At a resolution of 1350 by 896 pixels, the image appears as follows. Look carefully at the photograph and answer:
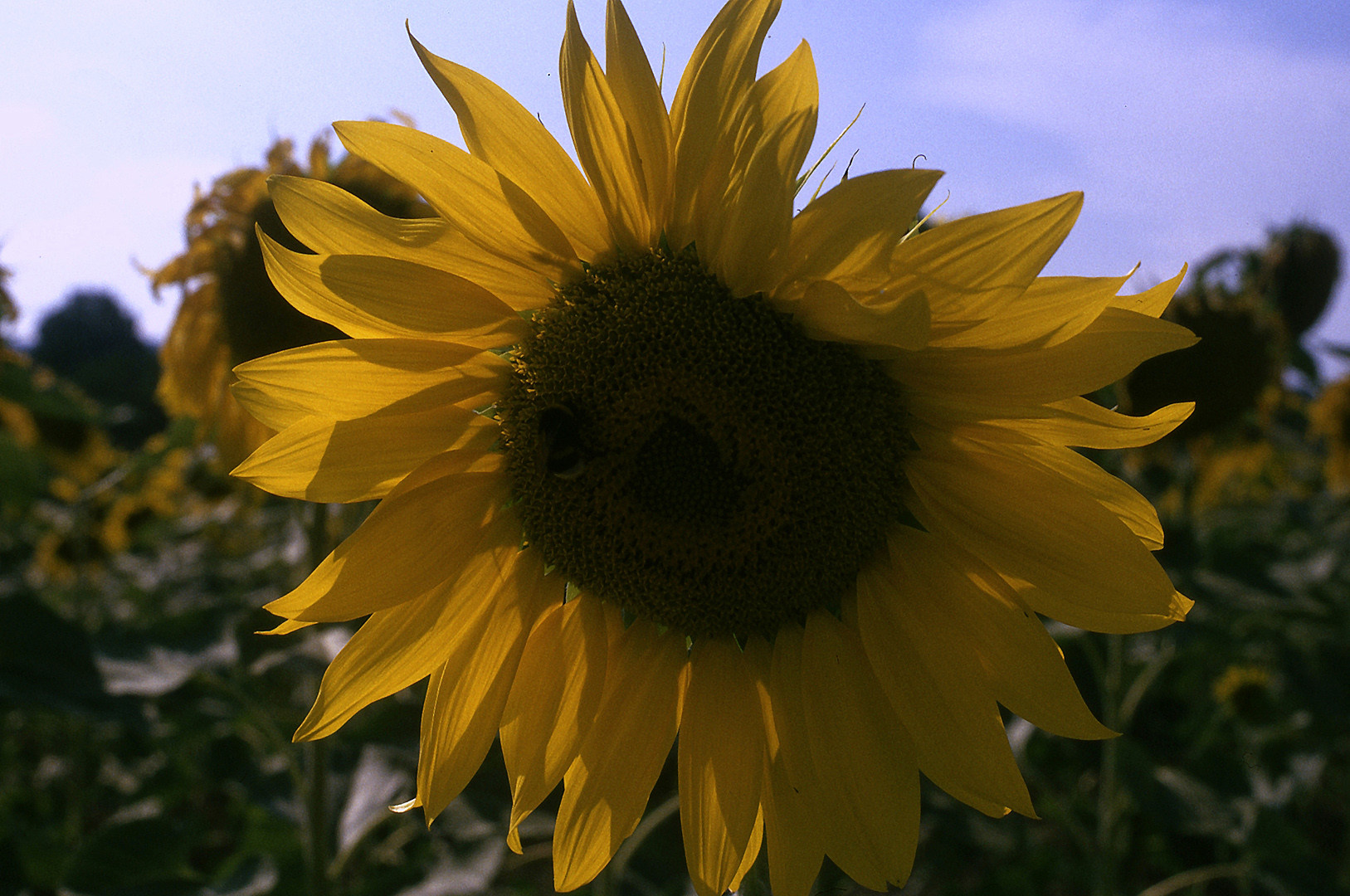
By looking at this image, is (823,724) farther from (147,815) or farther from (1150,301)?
(147,815)

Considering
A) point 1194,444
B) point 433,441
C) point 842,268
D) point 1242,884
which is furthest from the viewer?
point 1194,444

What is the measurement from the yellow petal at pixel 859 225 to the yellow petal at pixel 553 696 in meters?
0.58

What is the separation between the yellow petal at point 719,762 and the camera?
3.57 feet

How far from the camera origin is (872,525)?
3.64 feet

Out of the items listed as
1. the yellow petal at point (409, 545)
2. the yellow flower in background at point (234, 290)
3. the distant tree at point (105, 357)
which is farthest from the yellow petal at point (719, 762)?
the distant tree at point (105, 357)

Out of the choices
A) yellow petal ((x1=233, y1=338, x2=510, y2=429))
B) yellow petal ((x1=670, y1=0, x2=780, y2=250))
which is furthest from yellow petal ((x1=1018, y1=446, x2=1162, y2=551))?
yellow petal ((x1=233, y1=338, x2=510, y2=429))

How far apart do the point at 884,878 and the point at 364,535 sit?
2.46 ft

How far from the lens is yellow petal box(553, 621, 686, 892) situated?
1104 millimetres

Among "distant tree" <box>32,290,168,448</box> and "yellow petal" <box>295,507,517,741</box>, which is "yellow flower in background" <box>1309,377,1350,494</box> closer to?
"yellow petal" <box>295,507,517,741</box>

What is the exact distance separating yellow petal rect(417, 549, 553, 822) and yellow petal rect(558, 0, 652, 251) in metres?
0.51

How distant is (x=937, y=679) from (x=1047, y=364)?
15.4 inches

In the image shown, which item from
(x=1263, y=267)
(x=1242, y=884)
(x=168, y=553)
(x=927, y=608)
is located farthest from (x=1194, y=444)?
(x=168, y=553)

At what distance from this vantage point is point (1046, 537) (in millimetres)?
998

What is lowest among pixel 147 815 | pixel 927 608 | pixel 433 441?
pixel 147 815
